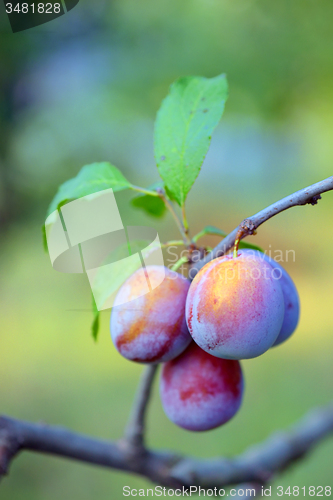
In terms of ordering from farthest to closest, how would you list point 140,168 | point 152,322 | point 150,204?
1. point 140,168
2. point 150,204
3. point 152,322

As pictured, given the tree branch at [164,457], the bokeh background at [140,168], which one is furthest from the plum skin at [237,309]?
the bokeh background at [140,168]

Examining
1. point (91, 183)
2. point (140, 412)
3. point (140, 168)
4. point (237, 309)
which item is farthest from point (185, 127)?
point (140, 168)

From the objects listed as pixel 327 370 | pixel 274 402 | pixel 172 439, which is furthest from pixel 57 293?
pixel 327 370

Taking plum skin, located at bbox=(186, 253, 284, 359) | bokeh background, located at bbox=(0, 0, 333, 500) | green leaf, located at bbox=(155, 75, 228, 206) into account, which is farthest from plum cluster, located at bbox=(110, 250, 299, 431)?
bokeh background, located at bbox=(0, 0, 333, 500)

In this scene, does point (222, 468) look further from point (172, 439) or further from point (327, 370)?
point (327, 370)

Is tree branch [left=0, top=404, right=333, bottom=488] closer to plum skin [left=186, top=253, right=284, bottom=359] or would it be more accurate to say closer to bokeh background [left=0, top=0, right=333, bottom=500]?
bokeh background [left=0, top=0, right=333, bottom=500]

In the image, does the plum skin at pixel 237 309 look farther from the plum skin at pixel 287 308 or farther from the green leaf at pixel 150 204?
the green leaf at pixel 150 204
